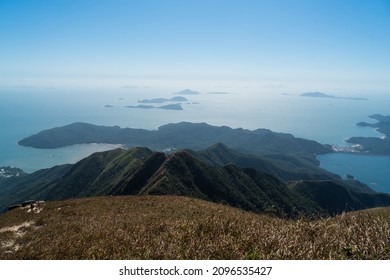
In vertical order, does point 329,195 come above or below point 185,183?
below

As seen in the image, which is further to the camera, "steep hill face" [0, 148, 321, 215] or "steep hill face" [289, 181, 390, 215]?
"steep hill face" [289, 181, 390, 215]

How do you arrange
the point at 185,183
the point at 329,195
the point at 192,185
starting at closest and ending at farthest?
the point at 192,185 → the point at 185,183 → the point at 329,195

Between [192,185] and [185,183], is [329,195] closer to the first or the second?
[192,185]

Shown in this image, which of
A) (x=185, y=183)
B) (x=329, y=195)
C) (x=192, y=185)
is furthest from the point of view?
(x=329, y=195)

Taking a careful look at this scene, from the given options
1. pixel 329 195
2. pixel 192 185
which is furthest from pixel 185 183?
pixel 329 195

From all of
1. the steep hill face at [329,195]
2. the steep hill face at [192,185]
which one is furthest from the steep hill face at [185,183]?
the steep hill face at [329,195]

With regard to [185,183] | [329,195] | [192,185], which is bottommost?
[329,195]

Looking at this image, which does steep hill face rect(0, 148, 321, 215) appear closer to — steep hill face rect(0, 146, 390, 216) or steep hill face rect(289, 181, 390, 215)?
steep hill face rect(0, 146, 390, 216)

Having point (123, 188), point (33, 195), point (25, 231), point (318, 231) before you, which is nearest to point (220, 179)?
point (123, 188)

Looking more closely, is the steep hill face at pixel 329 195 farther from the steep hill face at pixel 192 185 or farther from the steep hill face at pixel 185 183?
the steep hill face at pixel 185 183

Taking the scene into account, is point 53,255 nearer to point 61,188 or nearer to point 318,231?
point 318,231

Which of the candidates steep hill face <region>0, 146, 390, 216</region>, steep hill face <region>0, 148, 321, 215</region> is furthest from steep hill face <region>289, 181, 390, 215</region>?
steep hill face <region>0, 148, 321, 215</region>
